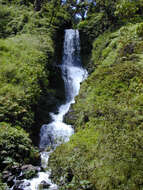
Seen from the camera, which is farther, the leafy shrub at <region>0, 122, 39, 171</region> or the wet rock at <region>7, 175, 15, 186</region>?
the leafy shrub at <region>0, 122, 39, 171</region>

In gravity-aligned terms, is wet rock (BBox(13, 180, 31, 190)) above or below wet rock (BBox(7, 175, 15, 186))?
below

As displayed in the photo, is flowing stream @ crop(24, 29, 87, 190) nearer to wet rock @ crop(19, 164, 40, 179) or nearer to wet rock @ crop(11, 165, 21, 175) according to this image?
wet rock @ crop(19, 164, 40, 179)

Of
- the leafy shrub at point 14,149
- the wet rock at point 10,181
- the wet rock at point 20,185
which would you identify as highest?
the leafy shrub at point 14,149

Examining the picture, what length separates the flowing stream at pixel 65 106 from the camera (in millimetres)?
5903

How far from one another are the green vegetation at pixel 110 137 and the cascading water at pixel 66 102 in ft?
2.45

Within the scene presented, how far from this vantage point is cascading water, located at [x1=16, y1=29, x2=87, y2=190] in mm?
6656

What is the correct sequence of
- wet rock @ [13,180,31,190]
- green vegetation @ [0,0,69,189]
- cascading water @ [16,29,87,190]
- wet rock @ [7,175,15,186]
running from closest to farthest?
1. wet rock @ [13,180,31,190]
2. wet rock @ [7,175,15,186]
3. green vegetation @ [0,0,69,189]
4. cascading water @ [16,29,87,190]

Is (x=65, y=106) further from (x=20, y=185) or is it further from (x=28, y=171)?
(x=20, y=185)

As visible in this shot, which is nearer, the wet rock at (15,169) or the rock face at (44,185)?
the rock face at (44,185)

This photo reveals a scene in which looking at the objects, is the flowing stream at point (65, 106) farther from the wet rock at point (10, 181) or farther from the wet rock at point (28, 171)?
the wet rock at point (10, 181)

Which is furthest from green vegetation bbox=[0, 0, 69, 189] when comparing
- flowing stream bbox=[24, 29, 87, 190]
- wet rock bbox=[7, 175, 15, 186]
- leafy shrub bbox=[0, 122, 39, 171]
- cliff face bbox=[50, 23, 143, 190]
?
cliff face bbox=[50, 23, 143, 190]

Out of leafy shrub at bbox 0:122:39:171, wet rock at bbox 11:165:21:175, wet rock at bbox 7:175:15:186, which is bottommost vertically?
wet rock at bbox 7:175:15:186

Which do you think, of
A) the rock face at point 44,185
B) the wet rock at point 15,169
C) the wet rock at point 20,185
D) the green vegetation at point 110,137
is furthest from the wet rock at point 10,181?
the green vegetation at point 110,137

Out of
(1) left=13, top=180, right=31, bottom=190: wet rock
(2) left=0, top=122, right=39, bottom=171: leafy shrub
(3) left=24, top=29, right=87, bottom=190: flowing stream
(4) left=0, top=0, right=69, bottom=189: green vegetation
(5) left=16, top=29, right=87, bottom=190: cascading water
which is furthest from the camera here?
(5) left=16, top=29, right=87, bottom=190: cascading water
